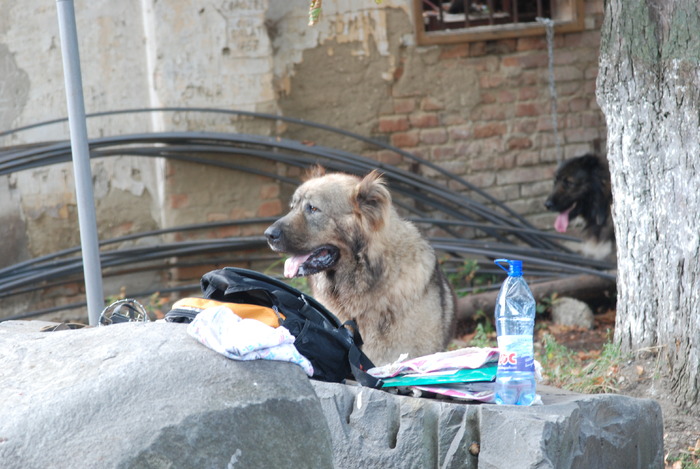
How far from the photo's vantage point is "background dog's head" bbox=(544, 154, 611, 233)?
7238 mm

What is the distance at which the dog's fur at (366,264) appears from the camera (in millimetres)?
4203

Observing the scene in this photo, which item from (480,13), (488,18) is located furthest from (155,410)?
(480,13)

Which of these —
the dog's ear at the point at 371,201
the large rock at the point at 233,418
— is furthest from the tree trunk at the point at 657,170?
the dog's ear at the point at 371,201

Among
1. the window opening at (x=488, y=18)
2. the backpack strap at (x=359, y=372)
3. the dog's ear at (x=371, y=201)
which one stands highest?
the window opening at (x=488, y=18)

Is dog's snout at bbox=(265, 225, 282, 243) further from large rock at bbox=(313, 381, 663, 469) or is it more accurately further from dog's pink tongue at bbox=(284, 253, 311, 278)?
large rock at bbox=(313, 381, 663, 469)

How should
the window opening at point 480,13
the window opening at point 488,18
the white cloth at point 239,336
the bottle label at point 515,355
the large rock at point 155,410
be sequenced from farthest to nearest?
the window opening at point 480,13 < the window opening at point 488,18 < the bottle label at point 515,355 < the white cloth at point 239,336 < the large rock at point 155,410

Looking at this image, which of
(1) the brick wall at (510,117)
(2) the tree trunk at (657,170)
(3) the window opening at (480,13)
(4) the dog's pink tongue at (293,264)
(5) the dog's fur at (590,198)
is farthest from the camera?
(3) the window opening at (480,13)

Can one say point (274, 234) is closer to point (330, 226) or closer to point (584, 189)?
point (330, 226)

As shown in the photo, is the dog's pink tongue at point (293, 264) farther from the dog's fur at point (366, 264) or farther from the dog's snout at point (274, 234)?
the dog's snout at point (274, 234)

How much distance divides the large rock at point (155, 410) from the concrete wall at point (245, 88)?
447 cm

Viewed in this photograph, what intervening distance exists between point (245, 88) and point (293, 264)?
10.7ft

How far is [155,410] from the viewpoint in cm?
243

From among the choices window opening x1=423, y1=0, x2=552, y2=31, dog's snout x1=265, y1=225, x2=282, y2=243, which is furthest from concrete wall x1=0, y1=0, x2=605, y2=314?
dog's snout x1=265, y1=225, x2=282, y2=243

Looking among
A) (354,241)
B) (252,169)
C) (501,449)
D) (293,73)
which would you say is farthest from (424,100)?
(501,449)
